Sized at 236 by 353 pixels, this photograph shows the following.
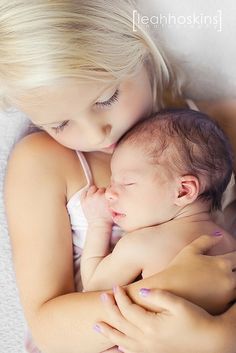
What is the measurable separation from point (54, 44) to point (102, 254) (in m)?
0.40

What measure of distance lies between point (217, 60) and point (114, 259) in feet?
1.87

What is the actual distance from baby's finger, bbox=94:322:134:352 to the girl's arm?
1 cm

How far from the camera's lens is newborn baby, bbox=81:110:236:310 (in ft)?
4.02

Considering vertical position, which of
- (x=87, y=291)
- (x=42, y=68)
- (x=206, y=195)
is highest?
(x=42, y=68)

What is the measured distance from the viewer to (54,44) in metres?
1.19

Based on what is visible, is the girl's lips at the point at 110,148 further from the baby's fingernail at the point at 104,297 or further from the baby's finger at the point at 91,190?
the baby's fingernail at the point at 104,297

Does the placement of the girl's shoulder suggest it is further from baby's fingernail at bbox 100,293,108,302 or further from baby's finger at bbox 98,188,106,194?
baby's fingernail at bbox 100,293,108,302

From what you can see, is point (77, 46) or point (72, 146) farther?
point (72, 146)

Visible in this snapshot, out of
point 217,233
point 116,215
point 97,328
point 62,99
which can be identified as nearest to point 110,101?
point 62,99

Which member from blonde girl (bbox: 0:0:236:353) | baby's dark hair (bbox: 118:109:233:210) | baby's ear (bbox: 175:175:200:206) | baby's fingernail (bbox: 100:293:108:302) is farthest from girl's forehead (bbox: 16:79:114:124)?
baby's fingernail (bbox: 100:293:108:302)

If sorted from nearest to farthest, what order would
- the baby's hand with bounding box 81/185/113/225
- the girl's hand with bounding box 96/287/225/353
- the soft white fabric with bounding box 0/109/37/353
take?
the girl's hand with bounding box 96/287/225/353, the baby's hand with bounding box 81/185/113/225, the soft white fabric with bounding box 0/109/37/353

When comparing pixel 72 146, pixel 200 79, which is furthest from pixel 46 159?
pixel 200 79

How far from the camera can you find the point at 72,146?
134cm

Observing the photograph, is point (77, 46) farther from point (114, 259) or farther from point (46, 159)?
point (114, 259)
